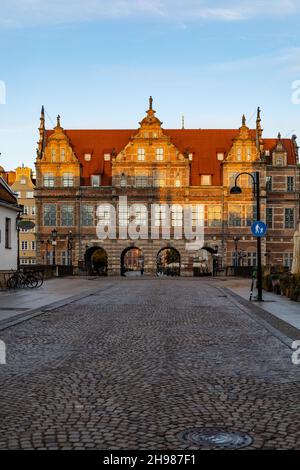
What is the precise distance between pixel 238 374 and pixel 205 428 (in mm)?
3049

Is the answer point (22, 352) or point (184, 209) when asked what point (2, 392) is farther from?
point (184, 209)

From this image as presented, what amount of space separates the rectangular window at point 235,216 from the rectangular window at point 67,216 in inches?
688

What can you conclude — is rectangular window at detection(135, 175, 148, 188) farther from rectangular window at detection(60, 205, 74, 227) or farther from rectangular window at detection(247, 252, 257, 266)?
rectangular window at detection(247, 252, 257, 266)

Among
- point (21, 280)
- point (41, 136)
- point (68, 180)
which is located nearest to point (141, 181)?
point (68, 180)

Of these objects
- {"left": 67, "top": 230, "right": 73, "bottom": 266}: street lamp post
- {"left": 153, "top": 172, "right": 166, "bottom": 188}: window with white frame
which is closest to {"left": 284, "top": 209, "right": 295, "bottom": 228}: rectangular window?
{"left": 153, "top": 172, "right": 166, "bottom": 188}: window with white frame

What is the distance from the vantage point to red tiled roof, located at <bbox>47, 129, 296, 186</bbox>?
7119cm

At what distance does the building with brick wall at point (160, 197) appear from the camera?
226ft

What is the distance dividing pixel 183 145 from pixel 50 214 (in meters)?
17.7

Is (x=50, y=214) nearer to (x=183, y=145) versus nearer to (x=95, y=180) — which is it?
(x=95, y=180)

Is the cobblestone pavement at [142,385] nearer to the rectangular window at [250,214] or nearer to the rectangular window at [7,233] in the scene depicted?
the rectangular window at [7,233]

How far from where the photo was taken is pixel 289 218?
70562mm

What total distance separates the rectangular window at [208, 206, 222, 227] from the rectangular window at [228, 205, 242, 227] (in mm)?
1112

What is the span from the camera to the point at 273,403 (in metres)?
7.49
